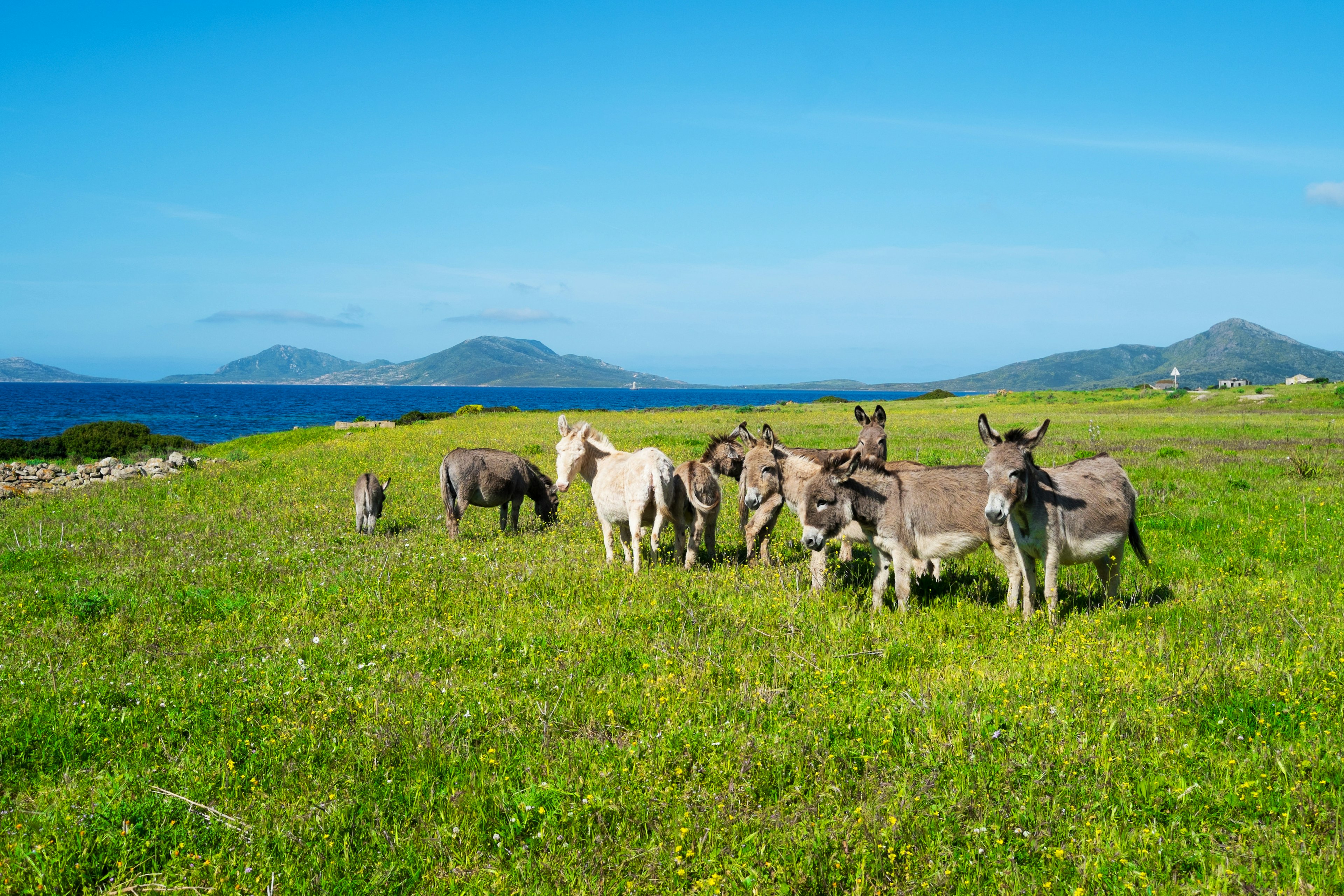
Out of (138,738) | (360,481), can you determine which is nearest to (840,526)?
(138,738)

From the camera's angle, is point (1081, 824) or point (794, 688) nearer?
point (1081, 824)

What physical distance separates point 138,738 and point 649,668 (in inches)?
178

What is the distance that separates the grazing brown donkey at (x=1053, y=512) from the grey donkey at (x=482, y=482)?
10.0 metres

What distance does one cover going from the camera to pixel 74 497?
65.6ft

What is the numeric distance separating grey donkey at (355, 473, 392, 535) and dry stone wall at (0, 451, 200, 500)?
13646mm

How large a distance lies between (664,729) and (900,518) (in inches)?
191

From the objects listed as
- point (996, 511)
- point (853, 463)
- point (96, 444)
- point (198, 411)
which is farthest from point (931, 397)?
point (198, 411)

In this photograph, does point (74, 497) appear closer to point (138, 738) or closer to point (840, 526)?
point (138, 738)

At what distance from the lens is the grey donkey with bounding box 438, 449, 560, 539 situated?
1498 cm

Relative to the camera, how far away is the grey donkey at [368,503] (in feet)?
49.6

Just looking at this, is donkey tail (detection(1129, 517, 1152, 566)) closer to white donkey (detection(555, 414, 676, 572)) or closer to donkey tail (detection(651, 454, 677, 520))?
donkey tail (detection(651, 454, 677, 520))

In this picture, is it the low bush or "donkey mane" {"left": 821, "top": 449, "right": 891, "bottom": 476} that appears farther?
the low bush

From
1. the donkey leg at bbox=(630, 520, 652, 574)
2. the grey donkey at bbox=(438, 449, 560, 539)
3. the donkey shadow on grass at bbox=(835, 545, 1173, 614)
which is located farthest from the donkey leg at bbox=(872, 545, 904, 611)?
the grey donkey at bbox=(438, 449, 560, 539)

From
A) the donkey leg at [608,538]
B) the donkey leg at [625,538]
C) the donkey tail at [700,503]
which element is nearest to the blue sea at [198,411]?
the donkey leg at [625,538]
